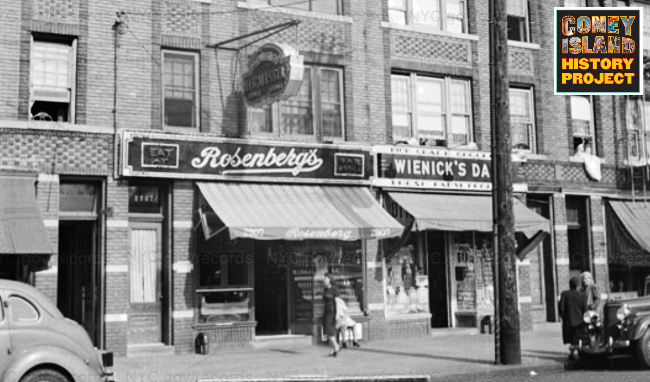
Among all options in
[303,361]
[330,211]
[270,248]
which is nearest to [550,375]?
[303,361]

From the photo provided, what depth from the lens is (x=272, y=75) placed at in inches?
678

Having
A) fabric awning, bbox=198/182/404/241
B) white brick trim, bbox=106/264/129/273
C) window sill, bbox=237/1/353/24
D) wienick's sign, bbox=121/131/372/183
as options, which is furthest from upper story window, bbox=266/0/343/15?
white brick trim, bbox=106/264/129/273

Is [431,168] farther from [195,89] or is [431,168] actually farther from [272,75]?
[195,89]

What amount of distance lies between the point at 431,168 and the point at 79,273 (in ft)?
29.3

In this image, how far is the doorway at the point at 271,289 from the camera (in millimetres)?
19516

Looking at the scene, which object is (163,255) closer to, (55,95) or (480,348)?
(55,95)

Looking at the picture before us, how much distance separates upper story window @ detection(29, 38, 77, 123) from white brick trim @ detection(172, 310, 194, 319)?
4.62 meters

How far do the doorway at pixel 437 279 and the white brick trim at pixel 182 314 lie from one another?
6.76 metres

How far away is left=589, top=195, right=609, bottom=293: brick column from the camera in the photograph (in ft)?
76.8

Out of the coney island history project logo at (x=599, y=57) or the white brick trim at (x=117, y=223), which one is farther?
the white brick trim at (x=117, y=223)

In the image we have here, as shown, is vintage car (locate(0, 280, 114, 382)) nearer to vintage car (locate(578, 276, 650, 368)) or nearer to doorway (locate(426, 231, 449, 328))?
vintage car (locate(578, 276, 650, 368))

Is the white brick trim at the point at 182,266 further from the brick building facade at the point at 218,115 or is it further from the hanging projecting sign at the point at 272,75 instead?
the hanging projecting sign at the point at 272,75

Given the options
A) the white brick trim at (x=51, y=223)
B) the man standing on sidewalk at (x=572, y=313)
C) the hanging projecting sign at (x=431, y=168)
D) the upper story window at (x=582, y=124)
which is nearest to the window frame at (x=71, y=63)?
the white brick trim at (x=51, y=223)

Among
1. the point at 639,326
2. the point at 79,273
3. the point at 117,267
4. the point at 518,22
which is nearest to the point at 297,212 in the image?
the point at 117,267
